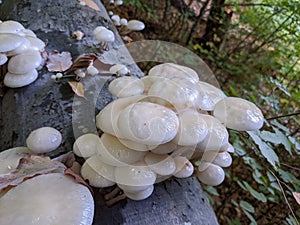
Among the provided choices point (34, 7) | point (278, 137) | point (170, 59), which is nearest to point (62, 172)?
point (278, 137)

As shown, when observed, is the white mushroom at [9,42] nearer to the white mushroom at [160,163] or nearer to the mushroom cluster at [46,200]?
the mushroom cluster at [46,200]

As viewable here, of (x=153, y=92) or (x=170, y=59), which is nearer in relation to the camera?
(x=153, y=92)

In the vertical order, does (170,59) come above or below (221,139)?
below

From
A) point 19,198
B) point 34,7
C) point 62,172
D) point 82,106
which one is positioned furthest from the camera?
point 34,7

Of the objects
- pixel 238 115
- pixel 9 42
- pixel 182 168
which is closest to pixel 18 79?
pixel 9 42

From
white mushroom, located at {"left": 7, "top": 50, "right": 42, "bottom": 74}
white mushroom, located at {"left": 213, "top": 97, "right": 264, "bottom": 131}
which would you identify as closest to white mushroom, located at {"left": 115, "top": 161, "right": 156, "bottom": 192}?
white mushroom, located at {"left": 213, "top": 97, "right": 264, "bottom": 131}

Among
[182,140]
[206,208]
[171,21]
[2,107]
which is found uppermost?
[182,140]

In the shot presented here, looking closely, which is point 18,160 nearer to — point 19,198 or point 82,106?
point 19,198
